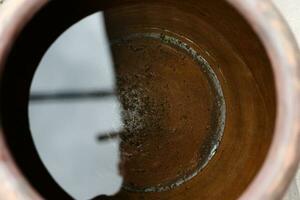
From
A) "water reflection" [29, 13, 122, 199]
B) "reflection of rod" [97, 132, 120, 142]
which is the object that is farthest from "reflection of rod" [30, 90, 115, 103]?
"reflection of rod" [97, 132, 120, 142]

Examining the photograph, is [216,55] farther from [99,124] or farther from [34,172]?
[34,172]

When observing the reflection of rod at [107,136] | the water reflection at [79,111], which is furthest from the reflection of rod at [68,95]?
the reflection of rod at [107,136]

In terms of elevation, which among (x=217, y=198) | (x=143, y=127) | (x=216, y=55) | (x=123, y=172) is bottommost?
(x=217, y=198)

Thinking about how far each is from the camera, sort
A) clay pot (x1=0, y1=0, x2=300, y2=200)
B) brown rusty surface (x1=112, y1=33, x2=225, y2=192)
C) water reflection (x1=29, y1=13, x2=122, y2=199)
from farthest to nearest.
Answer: brown rusty surface (x1=112, y1=33, x2=225, y2=192), water reflection (x1=29, y1=13, x2=122, y2=199), clay pot (x1=0, y1=0, x2=300, y2=200)

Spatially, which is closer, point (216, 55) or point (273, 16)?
point (273, 16)

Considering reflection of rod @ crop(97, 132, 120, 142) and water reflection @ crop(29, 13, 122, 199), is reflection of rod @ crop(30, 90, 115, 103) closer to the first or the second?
water reflection @ crop(29, 13, 122, 199)

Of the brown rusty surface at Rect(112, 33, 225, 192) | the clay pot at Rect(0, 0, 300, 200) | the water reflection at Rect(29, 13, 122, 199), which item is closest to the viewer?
the clay pot at Rect(0, 0, 300, 200)

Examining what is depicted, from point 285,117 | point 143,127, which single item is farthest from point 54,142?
point 285,117
